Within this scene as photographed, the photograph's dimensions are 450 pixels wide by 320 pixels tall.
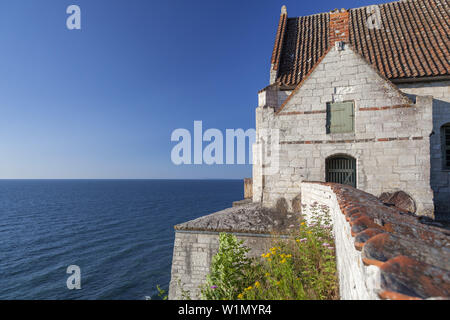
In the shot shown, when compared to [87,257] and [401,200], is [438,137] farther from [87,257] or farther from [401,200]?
[87,257]

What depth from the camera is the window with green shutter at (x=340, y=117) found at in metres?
8.68

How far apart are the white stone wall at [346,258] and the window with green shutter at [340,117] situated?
8.54 feet

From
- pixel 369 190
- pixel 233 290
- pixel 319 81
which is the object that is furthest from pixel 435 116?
pixel 233 290

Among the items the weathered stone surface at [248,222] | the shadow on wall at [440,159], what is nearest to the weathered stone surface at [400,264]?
the weathered stone surface at [248,222]

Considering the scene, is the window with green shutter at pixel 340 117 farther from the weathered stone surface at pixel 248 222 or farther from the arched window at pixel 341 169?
the weathered stone surface at pixel 248 222

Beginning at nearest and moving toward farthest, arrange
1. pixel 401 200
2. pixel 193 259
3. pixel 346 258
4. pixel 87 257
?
pixel 346 258, pixel 193 259, pixel 401 200, pixel 87 257

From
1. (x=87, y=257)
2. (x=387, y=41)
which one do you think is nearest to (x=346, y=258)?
(x=387, y=41)

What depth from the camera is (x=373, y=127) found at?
8.35m

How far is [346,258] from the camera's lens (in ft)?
8.53

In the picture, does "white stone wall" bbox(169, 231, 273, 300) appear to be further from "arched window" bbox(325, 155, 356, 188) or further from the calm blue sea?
the calm blue sea

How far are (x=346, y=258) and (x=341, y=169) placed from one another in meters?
7.12

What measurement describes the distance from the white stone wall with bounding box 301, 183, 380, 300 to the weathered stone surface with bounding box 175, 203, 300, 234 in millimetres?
861

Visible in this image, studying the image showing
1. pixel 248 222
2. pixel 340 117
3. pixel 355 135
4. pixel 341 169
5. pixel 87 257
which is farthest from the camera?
pixel 87 257

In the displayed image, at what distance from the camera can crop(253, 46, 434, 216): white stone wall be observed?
793 centimetres
